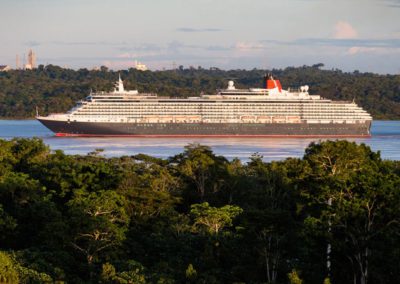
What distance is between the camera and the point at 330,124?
100812mm

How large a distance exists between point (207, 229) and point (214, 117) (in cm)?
7374

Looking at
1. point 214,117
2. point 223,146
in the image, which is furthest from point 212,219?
point 214,117

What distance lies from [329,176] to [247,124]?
241 ft

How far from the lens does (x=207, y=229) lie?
85.6ft

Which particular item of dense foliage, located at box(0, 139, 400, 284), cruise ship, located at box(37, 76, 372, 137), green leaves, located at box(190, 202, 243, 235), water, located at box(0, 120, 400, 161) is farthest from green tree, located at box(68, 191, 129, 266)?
cruise ship, located at box(37, 76, 372, 137)

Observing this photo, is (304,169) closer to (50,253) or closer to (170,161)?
(50,253)

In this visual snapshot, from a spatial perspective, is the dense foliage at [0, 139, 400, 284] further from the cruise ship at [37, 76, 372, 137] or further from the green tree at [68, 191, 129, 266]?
the cruise ship at [37, 76, 372, 137]

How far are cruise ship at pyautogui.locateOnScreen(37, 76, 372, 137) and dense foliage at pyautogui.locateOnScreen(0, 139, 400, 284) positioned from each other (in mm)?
63500

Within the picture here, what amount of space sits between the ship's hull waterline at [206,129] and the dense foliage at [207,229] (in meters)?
63.0

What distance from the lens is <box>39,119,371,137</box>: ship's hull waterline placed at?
96.1 metres

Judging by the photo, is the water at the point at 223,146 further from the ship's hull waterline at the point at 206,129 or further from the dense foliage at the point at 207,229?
the dense foliage at the point at 207,229

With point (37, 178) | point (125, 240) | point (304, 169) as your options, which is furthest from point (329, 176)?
point (37, 178)

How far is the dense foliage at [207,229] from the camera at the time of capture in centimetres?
2198

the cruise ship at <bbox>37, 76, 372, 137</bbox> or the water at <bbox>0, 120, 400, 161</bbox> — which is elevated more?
the cruise ship at <bbox>37, 76, 372, 137</bbox>
